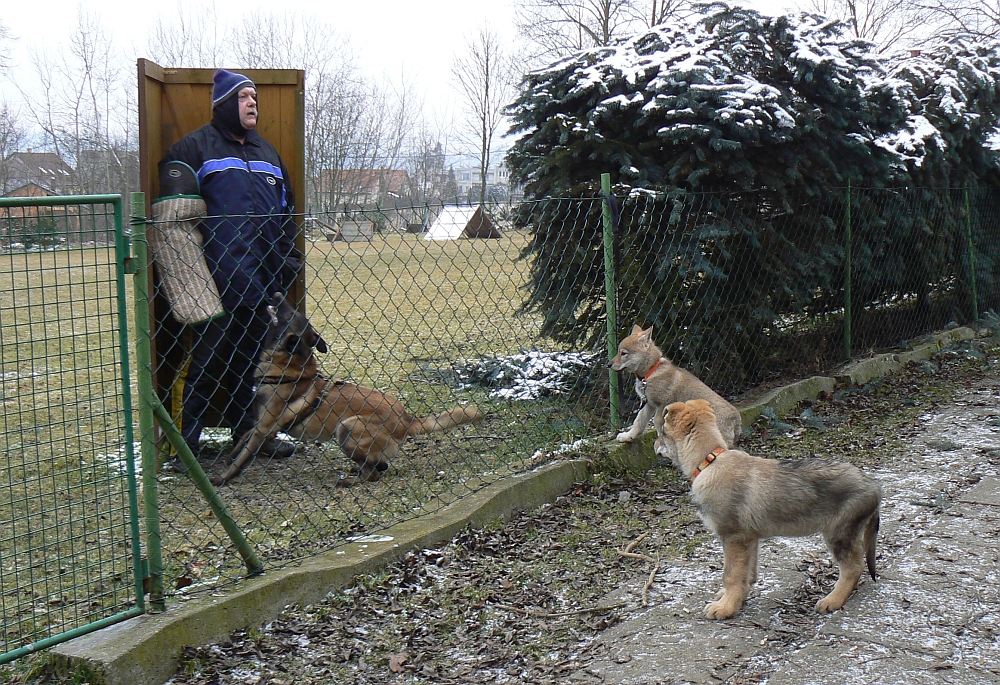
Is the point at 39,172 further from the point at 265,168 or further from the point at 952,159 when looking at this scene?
the point at 952,159

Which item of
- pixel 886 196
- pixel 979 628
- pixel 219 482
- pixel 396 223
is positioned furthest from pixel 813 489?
pixel 886 196

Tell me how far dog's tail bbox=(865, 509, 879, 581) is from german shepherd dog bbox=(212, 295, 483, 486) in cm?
232

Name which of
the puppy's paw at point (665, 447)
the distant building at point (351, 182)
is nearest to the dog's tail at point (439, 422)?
the puppy's paw at point (665, 447)

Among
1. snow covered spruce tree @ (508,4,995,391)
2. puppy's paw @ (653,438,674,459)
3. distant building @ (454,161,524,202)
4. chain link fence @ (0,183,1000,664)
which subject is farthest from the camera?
snow covered spruce tree @ (508,4,995,391)

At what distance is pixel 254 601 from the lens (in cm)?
324

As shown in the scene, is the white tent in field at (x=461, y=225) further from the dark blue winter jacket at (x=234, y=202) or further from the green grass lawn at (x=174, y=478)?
the dark blue winter jacket at (x=234, y=202)

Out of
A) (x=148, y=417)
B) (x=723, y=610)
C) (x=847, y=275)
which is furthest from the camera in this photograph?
(x=847, y=275)

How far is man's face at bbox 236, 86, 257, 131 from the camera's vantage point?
195 inches

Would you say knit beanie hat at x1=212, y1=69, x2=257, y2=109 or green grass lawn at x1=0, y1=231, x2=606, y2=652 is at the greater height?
knit beanie hat at x1=212, y1=69, x2=257, y2=109

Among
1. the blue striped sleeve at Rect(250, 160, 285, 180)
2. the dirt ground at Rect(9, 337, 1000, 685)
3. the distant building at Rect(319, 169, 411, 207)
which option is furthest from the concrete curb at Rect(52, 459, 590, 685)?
the distant building at Rect(319, 169, 411, 207)

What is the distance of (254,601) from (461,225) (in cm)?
219

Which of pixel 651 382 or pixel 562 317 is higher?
pixel 562 317

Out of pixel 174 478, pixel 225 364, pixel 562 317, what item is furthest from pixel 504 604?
pixel 562 317

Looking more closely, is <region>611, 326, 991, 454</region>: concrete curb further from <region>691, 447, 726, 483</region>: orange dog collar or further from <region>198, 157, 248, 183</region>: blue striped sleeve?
<region>198, 157, 248, 183</region>: blue striped sleeve
